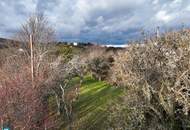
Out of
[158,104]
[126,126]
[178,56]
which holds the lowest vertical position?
[126,126]

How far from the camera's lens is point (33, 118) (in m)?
23.3

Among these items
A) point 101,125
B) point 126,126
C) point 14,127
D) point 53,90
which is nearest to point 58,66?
point 53,90

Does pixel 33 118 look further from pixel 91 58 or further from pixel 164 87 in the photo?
pixel 91 58

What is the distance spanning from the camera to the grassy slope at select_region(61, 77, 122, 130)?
1101 inches

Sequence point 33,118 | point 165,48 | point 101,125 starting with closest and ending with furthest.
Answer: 1. point 165,48
2. point 33,118
3. point 101,125

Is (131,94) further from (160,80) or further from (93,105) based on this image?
(93,105)

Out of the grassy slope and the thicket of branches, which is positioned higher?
the thicket of branches

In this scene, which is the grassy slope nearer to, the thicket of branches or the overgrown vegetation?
the overgrown vegetation

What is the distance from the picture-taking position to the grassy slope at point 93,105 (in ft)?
91.8

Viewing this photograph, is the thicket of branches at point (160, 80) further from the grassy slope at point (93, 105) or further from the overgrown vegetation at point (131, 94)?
the grassy slope at point (93, 105)

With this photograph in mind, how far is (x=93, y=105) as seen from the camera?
34.0 meters

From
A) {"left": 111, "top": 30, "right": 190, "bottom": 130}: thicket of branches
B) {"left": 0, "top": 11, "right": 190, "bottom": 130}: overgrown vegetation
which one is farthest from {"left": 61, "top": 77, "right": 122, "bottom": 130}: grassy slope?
{"left": 111, "top": 30, "right": 190, "bottom": 130}: thicket of branches

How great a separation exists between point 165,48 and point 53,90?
14.7 meters

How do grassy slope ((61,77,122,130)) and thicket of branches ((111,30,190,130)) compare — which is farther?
grassy slope ((61,77,122,130))
